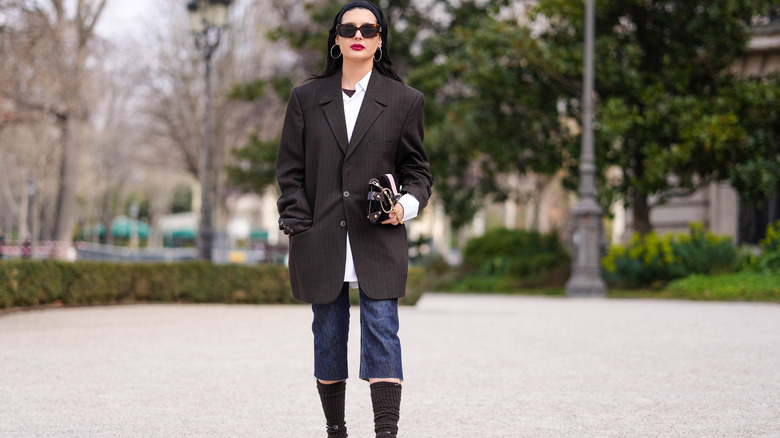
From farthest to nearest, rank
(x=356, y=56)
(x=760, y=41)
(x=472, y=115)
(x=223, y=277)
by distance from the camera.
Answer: (x=472, y=115) < (x=760, y=41) < (x=223, y=277) < (x=356, y=56)

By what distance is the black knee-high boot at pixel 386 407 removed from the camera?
3771 mm

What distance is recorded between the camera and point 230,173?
2514 cm

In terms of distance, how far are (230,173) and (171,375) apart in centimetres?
1856

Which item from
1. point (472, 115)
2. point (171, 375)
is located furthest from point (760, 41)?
point (171, 375)

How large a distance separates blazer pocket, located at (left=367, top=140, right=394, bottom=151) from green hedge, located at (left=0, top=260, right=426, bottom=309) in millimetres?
9411

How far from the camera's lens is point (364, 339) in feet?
12.7

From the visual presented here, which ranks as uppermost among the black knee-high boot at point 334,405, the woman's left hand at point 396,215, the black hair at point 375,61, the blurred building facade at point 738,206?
the blurred building facade at point 738,206

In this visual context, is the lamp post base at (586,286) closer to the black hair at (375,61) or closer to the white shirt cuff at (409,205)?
the black hair at (375,61)

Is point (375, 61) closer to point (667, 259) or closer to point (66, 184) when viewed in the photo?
point (667, 259)

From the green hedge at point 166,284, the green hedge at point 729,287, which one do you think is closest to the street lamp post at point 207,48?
the green hedge at point 166,284

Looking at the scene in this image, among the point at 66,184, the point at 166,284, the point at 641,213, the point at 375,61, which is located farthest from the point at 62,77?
the point at 375,61

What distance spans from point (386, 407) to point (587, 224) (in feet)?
48.4

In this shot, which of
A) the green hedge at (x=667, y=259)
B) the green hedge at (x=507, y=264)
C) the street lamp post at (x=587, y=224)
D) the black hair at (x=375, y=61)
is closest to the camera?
the black hair at (x=375, y=61)

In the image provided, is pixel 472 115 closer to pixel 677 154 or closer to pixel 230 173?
pixel 677 154
